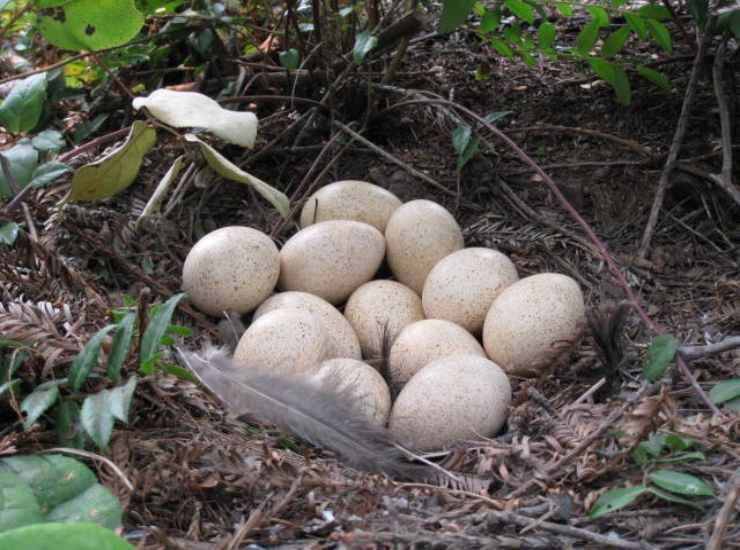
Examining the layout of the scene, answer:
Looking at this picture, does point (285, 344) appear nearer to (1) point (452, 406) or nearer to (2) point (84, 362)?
(1) point (452, 406)

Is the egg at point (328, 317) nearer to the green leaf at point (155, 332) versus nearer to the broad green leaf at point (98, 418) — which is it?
the green leaf at point (155, 332)

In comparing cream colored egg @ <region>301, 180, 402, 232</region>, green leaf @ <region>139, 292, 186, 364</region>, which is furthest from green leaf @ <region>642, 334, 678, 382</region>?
cream colored egg @ <region>301, 180, 402, 232</region>

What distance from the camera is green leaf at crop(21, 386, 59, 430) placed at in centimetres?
122

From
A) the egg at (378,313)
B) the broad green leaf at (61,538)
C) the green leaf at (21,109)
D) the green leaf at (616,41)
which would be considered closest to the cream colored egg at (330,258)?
the egg at (378,313)

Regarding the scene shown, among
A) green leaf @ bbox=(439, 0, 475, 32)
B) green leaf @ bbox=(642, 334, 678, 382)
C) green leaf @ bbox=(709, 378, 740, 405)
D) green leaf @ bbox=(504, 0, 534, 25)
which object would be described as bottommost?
green leaf @ bbox=(709, 378, 740, 405)

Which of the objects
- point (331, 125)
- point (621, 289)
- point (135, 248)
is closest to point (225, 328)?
point (135, 248)

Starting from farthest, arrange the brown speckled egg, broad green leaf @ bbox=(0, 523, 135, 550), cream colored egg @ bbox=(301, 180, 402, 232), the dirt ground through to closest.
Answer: cream colored egg @ bbox=(301, 180, 402, 232)
the brown speckled egg
the dirt ground
broad green leaf @ bbox=(0, 523, 135, 550)

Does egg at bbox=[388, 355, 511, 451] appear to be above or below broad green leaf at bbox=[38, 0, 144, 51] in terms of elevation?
below

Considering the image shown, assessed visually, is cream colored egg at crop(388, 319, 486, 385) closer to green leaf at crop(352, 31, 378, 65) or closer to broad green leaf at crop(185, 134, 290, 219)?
broad green leaf at crop(185, 134, 290, 219)

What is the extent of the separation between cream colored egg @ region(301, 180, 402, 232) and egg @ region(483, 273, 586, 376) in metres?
0.50

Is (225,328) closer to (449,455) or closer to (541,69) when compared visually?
(449,455)

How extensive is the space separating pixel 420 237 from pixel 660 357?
0.79 m

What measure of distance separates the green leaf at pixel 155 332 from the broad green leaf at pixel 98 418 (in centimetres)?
11

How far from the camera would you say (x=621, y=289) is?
1.93m
